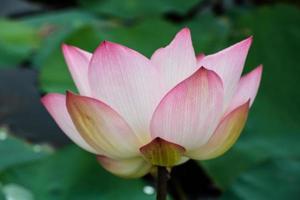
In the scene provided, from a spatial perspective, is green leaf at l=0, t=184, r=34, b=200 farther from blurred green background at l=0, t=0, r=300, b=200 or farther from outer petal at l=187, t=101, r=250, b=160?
outer petal at l=187, t=101, r=250, b=160

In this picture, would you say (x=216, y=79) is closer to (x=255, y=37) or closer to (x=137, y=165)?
(x=137, y=165)

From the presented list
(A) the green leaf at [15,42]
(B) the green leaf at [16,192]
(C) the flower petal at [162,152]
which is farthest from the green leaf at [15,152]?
(C) the flower petal at [162,152]

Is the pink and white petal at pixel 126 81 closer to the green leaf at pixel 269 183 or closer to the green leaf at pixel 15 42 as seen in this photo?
the green leaf at pixel 269 183

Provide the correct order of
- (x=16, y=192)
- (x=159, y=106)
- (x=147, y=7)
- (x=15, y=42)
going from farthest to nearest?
1. (x=147, y=7)
2. (x=15, y=42)
3. (x=16, y=192)
4. (x=159, y=106)

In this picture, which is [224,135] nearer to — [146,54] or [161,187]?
[161,187]

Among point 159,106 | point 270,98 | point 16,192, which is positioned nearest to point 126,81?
point 159,106

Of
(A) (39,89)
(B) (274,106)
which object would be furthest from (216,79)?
(A) (39,89)

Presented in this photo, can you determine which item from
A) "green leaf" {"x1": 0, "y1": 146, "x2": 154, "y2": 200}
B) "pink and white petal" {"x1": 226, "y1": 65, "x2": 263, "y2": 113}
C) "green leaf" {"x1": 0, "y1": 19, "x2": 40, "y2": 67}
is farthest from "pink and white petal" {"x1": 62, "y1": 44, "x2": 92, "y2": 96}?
"green leaf" {"x1": 0, "y1": 19, "x2": 40, "y2": 67}
